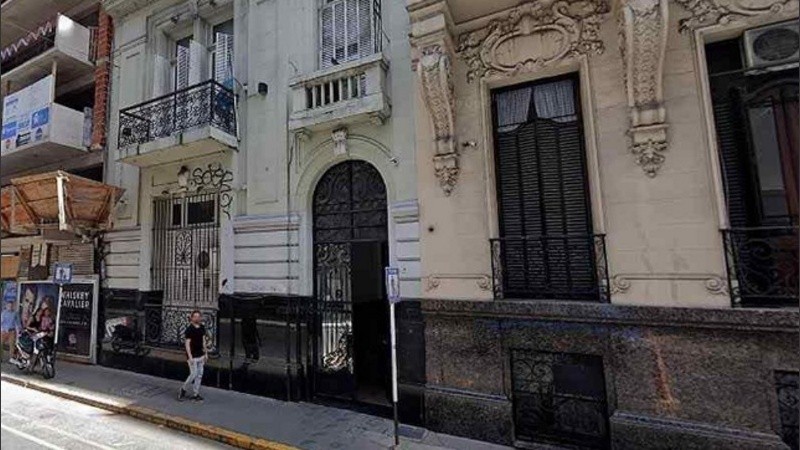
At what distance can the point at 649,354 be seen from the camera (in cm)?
569

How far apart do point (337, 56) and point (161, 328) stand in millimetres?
A: 7835

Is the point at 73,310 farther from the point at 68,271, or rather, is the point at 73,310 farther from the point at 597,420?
the point at 597,420

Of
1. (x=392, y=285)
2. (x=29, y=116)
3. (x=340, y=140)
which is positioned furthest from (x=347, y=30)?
(x=29, y=116)

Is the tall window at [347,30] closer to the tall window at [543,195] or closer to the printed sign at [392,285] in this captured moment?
the tall window at [543,195]

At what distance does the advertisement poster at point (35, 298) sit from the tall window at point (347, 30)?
10.5 metres

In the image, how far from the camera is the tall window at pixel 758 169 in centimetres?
536

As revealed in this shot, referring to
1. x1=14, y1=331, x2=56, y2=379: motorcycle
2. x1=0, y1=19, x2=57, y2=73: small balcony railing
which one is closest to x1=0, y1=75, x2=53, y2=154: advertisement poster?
x1=0, y1=19, x2=57, y2=73: small balcony railing

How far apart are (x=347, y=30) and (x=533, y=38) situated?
4024 mm

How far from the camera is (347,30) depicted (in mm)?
9000

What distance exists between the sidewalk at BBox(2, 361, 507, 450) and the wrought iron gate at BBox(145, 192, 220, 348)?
138cm

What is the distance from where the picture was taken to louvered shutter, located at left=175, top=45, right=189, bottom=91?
1122 centimetres

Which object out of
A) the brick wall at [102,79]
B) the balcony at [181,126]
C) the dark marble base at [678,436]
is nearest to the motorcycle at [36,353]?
the balcony at [181,126]

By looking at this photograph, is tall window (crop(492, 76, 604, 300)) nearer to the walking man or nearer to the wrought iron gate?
the walking man

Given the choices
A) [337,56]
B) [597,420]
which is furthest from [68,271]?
[597,420]
